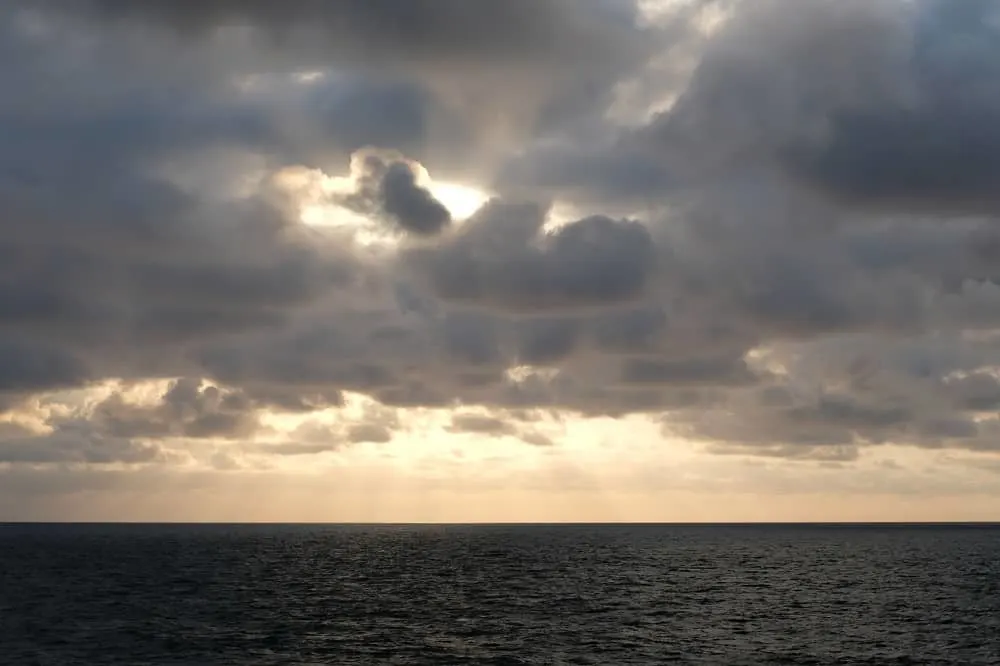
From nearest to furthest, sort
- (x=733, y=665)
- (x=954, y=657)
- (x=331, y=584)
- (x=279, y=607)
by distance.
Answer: (x=733, y=665)
(x=954, y=657)
(x=279, y=607)
(x=331, y=584)

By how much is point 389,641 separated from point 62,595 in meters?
54.7

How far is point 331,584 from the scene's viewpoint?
134 m

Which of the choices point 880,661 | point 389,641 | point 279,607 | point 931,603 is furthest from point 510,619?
point 931,603

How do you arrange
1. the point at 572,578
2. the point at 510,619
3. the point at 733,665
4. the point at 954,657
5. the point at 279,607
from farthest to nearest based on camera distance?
the point at 572,578 < the point at 279,607 < the point at 510,619 < the point at 954,657 < the point at 733,665

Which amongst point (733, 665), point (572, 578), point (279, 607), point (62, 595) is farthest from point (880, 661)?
point (62, 595)

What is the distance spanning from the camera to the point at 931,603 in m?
112

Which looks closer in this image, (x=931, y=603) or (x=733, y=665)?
(x=733, y=665)

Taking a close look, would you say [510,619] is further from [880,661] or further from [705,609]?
[880,661]

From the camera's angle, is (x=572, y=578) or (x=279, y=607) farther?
(x=572, y=578)

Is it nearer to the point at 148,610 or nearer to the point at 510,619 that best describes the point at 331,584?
the point at 148,610

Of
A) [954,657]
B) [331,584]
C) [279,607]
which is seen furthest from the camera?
[331,584]

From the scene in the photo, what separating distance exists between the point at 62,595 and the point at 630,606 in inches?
2521

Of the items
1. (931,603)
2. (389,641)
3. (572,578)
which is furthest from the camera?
(572,578)

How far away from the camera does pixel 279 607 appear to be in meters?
103
